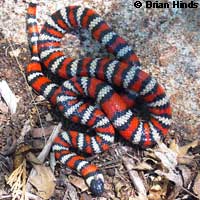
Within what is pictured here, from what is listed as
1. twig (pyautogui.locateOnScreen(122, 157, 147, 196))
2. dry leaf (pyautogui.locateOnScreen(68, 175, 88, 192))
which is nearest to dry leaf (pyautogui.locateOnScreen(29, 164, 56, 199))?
dry leaf (pyautogui.locateOnScreen(68, 175, 88, 192))

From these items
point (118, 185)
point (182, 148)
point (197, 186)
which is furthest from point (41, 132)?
point (197, 186)

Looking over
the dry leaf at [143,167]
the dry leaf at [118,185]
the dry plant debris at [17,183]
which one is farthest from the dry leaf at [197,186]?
the dry plant debris at [17,183]

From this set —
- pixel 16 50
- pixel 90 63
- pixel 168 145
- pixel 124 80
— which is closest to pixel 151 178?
pixel 168 145

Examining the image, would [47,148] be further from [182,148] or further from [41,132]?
[182,148]

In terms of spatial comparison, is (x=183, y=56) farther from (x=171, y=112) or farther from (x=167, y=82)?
(x=171, y=112)

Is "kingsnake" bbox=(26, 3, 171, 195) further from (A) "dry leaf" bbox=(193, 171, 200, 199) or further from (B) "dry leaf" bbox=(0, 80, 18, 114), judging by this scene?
(A) "dry leaf" bbox=(193, 171, 200, 199)

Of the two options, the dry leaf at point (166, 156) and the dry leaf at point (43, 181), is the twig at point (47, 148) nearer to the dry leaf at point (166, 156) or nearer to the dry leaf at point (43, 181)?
the dry leaf at point (43, 181)
